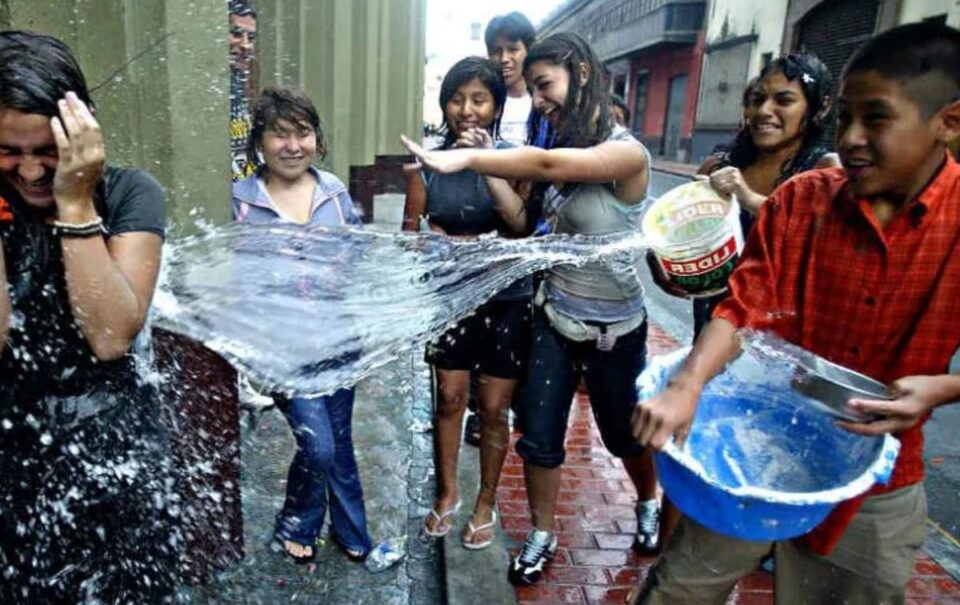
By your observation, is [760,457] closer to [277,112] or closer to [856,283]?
[856,283]

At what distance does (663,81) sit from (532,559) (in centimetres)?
3257

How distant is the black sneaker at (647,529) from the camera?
10.5 feet

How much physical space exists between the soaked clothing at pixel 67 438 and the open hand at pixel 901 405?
1826 millimetres

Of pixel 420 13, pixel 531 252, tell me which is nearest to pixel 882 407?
pixel 531 252

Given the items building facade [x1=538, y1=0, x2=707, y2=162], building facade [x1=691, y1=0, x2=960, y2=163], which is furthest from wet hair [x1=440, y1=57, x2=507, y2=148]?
building facade [x1=538, y1=0, x2=707, y2=162]

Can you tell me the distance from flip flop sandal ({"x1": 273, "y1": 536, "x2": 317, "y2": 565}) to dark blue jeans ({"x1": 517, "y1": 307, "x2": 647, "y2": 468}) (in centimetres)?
101

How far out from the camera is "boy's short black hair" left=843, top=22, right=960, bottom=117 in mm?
1722

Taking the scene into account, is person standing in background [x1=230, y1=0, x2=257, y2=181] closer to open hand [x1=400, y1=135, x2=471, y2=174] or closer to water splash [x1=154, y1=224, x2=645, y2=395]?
water splash [x1=154, y1=224, x2=645, y2=395]

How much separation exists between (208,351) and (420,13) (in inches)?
509

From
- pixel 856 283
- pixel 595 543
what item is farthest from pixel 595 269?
pixel 595 543

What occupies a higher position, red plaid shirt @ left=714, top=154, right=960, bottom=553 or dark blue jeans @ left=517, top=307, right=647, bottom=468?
red plaid shirt @ left=714, top=154, right=960, bottom=553

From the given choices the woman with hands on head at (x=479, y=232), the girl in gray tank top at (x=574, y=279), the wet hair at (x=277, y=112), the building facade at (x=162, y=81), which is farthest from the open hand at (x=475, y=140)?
the building facade at (x=162, y=81)

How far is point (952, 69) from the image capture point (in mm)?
1745

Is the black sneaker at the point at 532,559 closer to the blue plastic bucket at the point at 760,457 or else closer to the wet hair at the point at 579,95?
the blue plastic bucket at the point at 760,457
